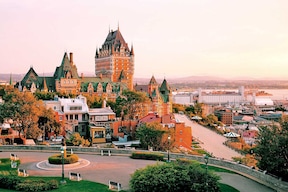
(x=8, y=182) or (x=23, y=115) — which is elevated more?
(x=23, y=115)

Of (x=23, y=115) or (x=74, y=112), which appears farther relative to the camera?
(x=74, y=112)

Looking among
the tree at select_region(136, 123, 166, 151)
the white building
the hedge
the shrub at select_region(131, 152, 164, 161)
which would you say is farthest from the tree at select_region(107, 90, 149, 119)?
the hedge

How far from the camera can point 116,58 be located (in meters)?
109

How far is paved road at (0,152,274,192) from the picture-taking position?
21891mm

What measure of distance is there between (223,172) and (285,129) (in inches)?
186

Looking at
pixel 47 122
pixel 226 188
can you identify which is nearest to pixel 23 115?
pixel 47 122

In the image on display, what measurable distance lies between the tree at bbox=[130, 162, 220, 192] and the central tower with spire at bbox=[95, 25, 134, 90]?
8743 cm

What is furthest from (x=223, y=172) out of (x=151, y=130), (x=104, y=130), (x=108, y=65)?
(x=108, y=65)

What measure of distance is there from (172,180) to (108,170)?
26.0 feet

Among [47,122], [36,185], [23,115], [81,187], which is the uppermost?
[23,115]

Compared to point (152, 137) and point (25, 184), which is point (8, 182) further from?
point (152, 137)

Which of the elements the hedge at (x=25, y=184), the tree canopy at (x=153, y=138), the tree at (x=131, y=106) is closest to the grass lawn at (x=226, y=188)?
the hedge at (x=25, y=184)

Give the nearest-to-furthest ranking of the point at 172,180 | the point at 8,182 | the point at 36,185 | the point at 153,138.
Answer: the point at 172,180 < the point at 36,185 < the point at 8,182 < the point at 153,138

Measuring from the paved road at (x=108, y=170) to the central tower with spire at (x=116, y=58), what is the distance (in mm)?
76598
